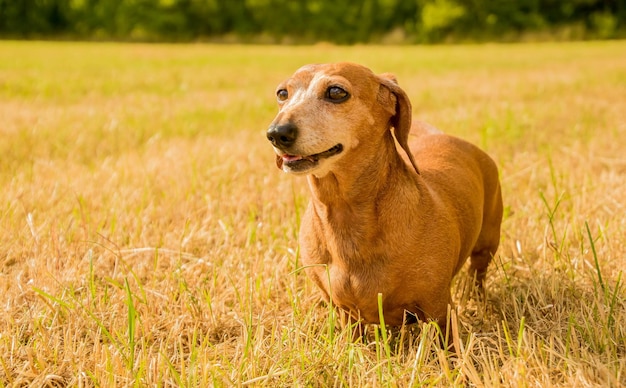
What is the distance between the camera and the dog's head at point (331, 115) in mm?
2096

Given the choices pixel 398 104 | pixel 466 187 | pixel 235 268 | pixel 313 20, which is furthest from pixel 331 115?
pixel 313 20

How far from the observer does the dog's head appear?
2096 mm

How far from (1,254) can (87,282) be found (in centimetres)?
58

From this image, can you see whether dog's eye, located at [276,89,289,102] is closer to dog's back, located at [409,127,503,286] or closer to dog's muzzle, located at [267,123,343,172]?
dog's muzzle, located at [267,123,343,172]

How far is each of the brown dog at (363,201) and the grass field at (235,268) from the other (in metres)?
0.16

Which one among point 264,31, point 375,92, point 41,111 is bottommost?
point 264,31

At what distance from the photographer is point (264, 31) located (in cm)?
3859

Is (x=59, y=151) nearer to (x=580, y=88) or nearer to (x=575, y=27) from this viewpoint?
(x=580, y=88)

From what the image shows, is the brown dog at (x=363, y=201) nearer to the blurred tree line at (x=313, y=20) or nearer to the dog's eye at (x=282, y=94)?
the dog's eye at (x=282, y=94)

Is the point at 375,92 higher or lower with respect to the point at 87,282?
higher

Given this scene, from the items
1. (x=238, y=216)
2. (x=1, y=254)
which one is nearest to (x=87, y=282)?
(x=1, y=254)

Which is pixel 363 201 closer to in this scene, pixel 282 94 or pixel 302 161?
pixel 302 161

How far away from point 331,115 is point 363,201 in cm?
34

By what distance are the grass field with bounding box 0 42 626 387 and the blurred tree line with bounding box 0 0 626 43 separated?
3023 centimetres
